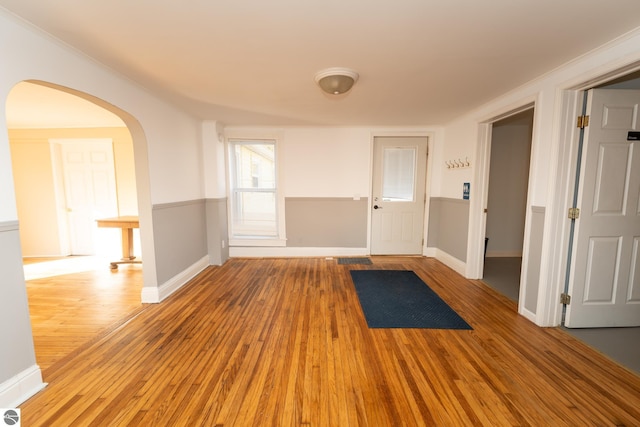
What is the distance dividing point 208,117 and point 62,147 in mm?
2972

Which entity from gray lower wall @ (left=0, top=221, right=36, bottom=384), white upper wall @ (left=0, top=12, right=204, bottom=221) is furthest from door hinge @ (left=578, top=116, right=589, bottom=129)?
gray lower wall @ (left=0, top=221, right=36, bottom=384)

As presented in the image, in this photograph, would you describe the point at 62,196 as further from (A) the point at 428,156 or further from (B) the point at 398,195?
(A) the point at 428,156

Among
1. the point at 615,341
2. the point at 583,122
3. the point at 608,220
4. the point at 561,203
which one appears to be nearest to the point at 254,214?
the point at 561,203

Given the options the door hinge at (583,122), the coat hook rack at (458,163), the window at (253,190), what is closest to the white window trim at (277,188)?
the window at (253,190)

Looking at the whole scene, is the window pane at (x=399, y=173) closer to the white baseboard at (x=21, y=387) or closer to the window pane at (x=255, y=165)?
the window pane at (x=255, y=165)

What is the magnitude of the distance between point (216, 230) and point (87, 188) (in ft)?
8.58

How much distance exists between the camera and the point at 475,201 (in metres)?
3.53

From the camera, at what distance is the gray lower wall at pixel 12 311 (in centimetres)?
150

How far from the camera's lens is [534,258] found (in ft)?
8.38

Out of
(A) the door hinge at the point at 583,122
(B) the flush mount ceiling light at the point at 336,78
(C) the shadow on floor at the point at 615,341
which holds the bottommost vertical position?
(C) the shadow on floor at the point at 615,341

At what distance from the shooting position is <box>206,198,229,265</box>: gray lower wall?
4211 millimetres

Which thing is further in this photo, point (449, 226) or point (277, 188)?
point (277, 188)

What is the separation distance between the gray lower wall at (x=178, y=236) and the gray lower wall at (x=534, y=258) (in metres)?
3.97

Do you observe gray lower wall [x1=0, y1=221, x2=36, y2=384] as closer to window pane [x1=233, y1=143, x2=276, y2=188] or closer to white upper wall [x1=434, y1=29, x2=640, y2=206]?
window pane [x1=233, y1=143, x2=276, y2=188]
